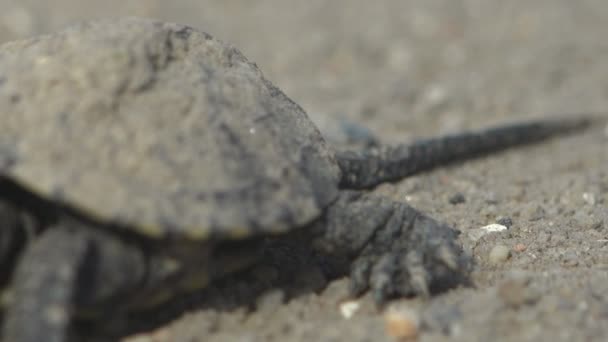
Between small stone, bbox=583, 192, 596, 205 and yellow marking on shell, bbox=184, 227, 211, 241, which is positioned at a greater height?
small stone, bbox=583, 192, 596, 205

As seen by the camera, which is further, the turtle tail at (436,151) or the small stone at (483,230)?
the turtle tail at (436,151)

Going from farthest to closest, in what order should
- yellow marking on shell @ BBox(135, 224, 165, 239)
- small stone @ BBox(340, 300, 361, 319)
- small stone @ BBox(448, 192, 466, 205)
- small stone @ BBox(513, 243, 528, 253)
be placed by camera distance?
small stone @ BBox(448, 192, 466, 205) < small stone @ BBox(513, 243, 528, 253) < small stone @ BBox(340, 300, 361, 319) < yellow marking on shell @ BBox(135, 224, 165, 239)

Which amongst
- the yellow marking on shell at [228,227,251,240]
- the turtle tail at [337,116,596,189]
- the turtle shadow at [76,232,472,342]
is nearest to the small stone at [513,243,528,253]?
the turtle shadow at [76,232,472,342]

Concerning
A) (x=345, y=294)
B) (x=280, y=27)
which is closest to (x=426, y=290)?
(x=345, y=294)

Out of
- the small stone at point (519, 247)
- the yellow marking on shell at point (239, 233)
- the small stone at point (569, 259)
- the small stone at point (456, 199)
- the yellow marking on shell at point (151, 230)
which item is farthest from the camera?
the small stone at point (456, 199)

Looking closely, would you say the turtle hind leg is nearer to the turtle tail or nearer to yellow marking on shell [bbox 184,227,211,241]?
yellow marking on shell [bbox 184,227,211,241]

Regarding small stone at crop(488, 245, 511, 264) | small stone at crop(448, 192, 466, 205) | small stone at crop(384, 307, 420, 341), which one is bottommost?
small stone at crop(384, 307, 420, 341)

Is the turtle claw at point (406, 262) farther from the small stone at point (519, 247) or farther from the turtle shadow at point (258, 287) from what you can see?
the small stone at point (519, 247)

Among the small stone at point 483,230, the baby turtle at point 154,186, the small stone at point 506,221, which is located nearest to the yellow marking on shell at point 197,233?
the baby turtle at point 154,186
